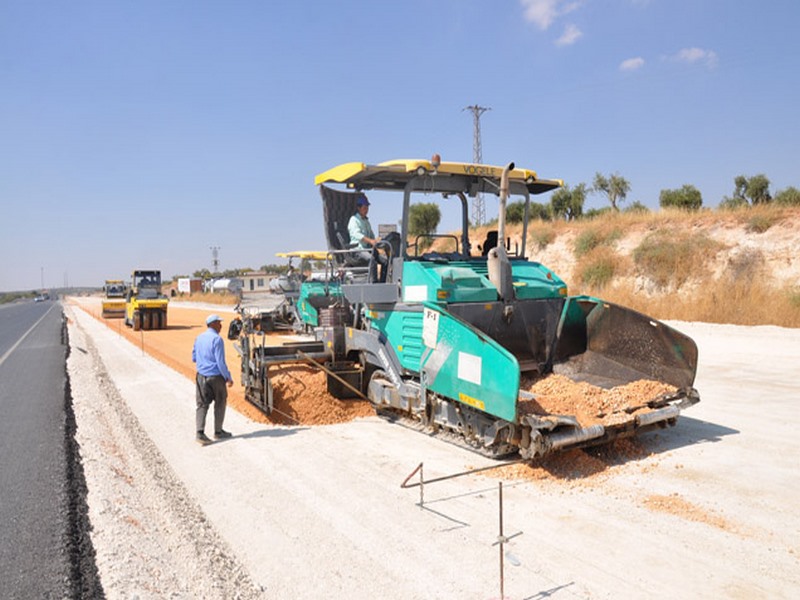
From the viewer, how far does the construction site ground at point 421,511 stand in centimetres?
345

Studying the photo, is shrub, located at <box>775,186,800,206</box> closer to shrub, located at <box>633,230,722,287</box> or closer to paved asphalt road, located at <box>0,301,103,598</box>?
shrub, located at <box>633,230,722,287</box>

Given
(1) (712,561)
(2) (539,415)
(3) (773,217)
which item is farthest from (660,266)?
(1) (712,561)

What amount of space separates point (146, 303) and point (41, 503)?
60.9ft

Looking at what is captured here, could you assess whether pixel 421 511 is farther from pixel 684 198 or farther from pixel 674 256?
pixel 684 198

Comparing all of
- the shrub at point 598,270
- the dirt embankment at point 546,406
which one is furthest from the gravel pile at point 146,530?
the shrub at point 598,270

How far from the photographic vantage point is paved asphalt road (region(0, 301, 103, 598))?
3.65 meters

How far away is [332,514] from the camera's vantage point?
4.45 metres

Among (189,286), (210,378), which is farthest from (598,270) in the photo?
(189,286)

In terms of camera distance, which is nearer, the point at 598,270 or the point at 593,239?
the point at 598,270

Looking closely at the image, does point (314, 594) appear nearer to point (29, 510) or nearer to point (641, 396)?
point (29, 510)

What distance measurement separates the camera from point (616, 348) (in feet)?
21.3

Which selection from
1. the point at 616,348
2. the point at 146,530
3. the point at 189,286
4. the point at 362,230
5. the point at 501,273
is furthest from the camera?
the point at 189,286

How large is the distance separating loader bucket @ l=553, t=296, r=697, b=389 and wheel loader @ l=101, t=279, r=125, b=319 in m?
29.3

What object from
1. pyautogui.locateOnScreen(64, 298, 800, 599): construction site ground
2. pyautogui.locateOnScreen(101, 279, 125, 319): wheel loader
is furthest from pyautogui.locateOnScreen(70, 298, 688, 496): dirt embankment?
pyautogui.locateOnScreen(101, 279, 125, 319): wheel loader
